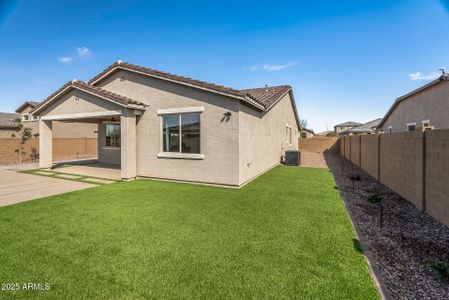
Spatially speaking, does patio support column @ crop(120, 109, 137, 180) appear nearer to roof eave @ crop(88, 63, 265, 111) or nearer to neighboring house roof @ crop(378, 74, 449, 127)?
roof eave @ crop(88, 63, 265, 111)

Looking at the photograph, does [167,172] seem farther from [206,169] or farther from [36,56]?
[36,56]

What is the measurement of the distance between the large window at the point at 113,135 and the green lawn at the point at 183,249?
1016 cm

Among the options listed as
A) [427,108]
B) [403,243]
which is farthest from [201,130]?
[427,108]

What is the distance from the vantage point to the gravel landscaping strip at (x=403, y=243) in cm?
325

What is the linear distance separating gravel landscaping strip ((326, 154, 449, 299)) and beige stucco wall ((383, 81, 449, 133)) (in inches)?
445

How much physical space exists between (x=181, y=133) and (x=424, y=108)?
1931 centimetres

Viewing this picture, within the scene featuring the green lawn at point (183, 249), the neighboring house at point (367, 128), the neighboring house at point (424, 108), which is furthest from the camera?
the neighboring house at point (367, 128)

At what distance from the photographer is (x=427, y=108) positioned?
54.9 ft

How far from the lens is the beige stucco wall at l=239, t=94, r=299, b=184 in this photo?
31.6 ft

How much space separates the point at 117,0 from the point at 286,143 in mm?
16670

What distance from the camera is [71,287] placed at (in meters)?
3.11

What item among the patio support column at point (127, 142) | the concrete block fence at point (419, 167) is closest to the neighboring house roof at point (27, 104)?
the patio support column at point (127, 142)

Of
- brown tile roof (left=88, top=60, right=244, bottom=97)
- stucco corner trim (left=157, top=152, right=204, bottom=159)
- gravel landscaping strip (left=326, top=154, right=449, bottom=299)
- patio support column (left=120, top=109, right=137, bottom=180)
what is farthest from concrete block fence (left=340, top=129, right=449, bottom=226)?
patio support column (left=120, top=109, right=137, bottom=180)

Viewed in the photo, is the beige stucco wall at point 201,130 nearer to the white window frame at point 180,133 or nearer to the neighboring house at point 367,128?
the white window frame at point 180,133
